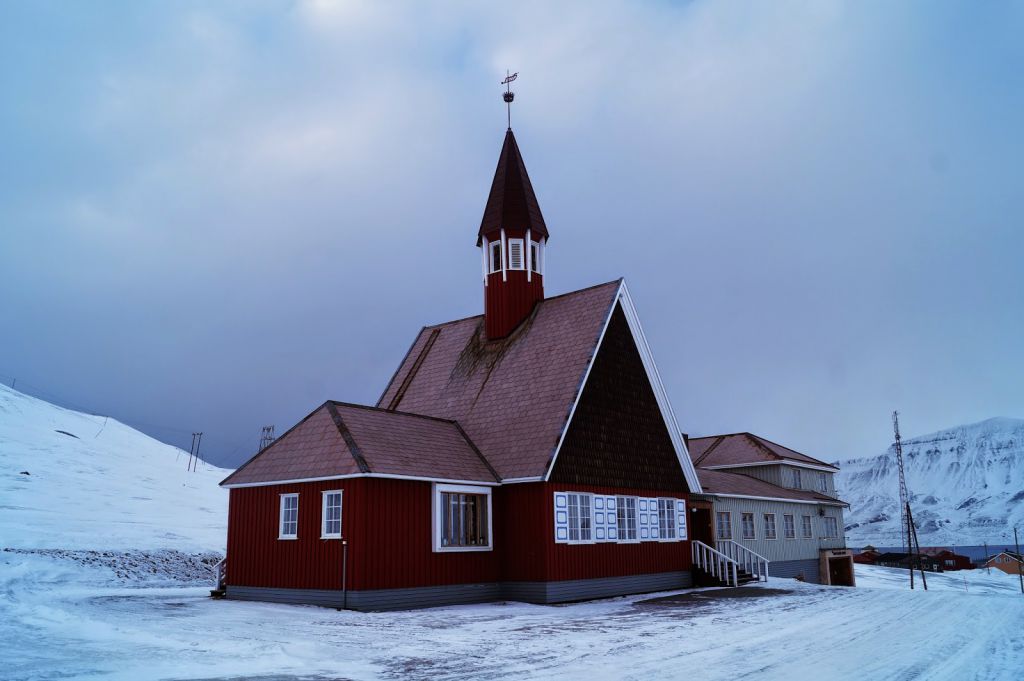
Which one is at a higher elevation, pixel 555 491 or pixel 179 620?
pixel 555 491

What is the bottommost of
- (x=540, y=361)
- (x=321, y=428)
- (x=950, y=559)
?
(x=950, y=559)

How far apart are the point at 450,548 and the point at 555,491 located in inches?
124

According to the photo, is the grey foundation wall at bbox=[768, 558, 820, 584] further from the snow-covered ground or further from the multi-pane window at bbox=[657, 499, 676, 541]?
the snow-covered ground

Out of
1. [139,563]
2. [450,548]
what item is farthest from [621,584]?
[139,563]

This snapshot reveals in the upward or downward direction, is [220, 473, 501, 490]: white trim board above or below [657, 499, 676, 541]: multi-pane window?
above

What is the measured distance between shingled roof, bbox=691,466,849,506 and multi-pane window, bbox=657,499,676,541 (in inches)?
132

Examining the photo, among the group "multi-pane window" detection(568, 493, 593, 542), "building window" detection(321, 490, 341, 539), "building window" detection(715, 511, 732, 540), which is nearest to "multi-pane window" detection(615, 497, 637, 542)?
"multi-pane window" detection(568, 493, 593, 542)

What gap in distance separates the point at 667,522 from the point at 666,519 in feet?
0.38

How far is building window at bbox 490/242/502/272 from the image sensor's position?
28.1 meters

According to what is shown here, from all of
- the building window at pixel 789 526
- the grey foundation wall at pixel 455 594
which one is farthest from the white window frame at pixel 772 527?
the grey foundation wall at pixel 455 594

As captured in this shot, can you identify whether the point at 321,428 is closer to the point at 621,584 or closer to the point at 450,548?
the point at 450,548

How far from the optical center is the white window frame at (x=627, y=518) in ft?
77.2

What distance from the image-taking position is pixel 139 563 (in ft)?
93.5

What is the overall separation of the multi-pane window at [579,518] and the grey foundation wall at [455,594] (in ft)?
3.90
